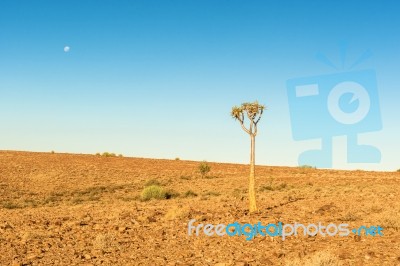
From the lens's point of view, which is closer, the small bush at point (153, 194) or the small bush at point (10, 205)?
the small bush at point (10, 205)

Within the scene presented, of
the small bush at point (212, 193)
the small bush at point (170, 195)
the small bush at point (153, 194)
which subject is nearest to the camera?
the small bush at point (153, 194)

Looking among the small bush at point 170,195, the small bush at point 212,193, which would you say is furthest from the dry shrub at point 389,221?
the small bush at point 170,195

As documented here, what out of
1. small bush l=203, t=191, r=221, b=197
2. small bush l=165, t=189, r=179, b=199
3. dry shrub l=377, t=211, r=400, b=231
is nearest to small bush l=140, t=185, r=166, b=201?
small bush l=165, t=189, r=179, b=199

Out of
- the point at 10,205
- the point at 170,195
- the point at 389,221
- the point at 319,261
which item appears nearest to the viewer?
the point at 319,261

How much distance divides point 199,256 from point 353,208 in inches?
324

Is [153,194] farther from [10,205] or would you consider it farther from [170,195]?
[10,205]

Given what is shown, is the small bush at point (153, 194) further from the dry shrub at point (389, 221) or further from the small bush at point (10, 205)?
the dry shrub at point (389, 221)

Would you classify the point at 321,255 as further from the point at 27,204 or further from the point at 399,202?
the point at 27,204

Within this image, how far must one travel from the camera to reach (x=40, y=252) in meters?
11.0

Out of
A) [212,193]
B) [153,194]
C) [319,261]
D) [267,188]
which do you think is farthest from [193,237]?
[267,188]

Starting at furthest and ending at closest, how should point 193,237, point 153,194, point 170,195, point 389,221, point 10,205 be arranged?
point 170,195 → point 153,194 → point 10,205 → point 389,221 → point 193,237

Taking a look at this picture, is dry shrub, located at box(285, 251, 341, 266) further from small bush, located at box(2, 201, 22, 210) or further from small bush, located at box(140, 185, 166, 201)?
small bush, located at box(2, 201, 22, 210)

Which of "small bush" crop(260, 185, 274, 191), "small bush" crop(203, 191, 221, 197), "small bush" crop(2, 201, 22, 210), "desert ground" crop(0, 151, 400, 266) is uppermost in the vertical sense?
"small bush" crop(260, 185, 274, 191)

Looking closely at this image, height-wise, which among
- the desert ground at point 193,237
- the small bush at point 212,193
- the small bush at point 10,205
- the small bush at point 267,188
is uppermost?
the small bush at point 267,188
